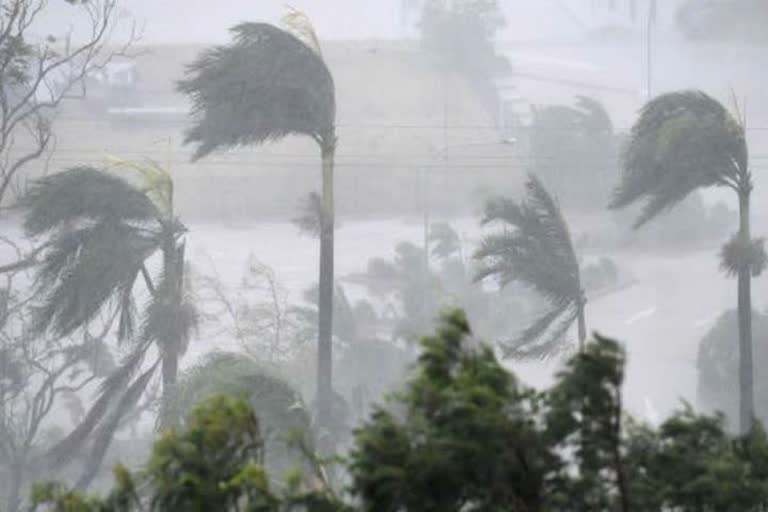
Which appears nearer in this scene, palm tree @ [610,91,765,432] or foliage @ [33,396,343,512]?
foliage @ [33,396,343,512]

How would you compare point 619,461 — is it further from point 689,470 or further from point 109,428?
point 109,428

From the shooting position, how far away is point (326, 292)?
41.9ft

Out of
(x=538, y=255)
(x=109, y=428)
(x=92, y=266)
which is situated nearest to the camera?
(x=92, y=266)

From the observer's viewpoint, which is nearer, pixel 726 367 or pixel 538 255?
pixel 538 255

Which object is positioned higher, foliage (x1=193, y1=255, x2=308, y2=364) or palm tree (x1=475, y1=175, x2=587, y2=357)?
palm tree (x1=475, y1=175, x2=587, y2=357)

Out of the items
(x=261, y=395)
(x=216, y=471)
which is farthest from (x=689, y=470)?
(x=261, y=395)

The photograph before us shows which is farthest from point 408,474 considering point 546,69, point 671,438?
point 546,69

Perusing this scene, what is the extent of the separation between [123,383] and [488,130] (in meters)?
12.6

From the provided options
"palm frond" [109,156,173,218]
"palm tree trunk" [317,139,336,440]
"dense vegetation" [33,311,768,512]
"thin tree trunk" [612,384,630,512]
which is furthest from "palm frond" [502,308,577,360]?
"thin tree trunk" [612,384,630,512]

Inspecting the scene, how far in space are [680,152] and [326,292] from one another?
3.12 meters

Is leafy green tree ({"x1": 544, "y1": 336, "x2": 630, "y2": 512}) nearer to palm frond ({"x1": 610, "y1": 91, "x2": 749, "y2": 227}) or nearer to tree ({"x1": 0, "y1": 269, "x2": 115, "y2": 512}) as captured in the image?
palm frond ({"x1": 610, "y1": 91, "x2": 749, "y2": 227})

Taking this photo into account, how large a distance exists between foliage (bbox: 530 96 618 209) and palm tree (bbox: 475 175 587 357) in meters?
8.22

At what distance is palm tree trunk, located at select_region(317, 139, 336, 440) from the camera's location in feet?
40.9

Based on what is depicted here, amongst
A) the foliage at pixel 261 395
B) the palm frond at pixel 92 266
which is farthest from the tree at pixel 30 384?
the foliage at pixel 261 395
